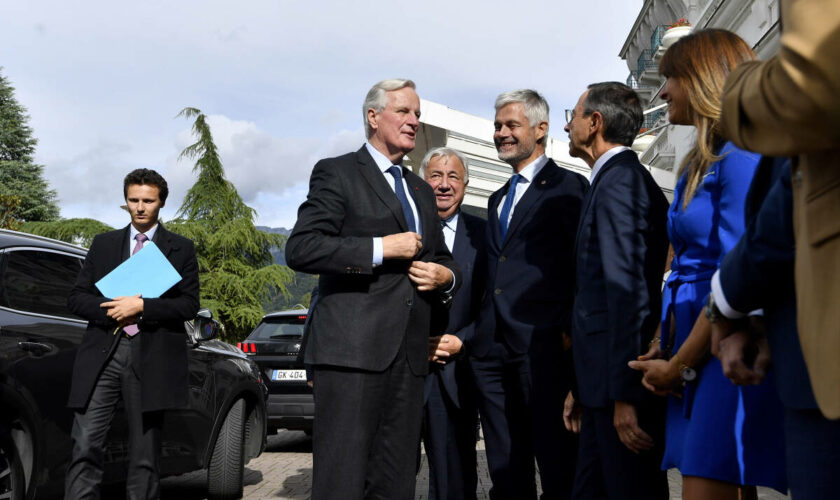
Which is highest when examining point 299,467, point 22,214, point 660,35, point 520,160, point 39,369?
point 660,35

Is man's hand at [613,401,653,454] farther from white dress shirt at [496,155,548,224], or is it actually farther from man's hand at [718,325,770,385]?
white dress shirt at [496,155,548,224]

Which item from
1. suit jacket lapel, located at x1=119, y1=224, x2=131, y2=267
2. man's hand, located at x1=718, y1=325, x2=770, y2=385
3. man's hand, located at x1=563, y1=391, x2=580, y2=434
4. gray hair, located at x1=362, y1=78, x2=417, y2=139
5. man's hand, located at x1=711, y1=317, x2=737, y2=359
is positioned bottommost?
man's hand, located at x1=563, y1=391, x2=580, y2=434

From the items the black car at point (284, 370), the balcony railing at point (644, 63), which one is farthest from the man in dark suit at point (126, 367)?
the balcony railing at point (644, 63)

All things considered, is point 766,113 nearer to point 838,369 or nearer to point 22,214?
point 838,369

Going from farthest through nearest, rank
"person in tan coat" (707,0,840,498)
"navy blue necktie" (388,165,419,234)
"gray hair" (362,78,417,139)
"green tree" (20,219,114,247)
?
"green tree" (20,219,114,247), "gray hair" (362,78,417,139), "navy blue necktie" (388,165,419,234), "person in tan coat" (707,0,840,498)

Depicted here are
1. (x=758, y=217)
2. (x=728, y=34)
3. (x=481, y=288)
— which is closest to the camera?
(x=758, y=217)

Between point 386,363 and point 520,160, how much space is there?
5.99 ft

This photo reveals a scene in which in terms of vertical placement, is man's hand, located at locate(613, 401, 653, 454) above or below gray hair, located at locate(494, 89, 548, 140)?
below

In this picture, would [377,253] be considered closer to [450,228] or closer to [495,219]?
[495,219]

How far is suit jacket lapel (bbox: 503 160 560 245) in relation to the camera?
4.45 m

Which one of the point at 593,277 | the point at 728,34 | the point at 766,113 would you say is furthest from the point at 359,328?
the point at 766,113

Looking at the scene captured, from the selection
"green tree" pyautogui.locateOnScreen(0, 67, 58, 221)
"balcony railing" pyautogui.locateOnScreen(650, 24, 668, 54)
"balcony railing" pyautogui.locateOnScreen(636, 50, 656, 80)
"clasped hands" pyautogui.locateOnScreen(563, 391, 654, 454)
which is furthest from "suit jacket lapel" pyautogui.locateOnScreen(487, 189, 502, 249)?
"green tree" pyautogui.locateOnScreen(0, 67, 58, 221)

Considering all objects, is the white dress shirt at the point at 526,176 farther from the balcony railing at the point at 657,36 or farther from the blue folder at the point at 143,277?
the balcony railing at the point at 657,36

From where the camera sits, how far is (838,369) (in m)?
1.39
